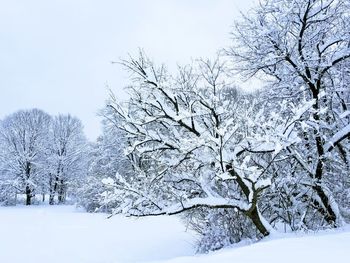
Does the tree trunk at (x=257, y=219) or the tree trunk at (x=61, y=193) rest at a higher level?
the tree trunk at (x=61, y=193)

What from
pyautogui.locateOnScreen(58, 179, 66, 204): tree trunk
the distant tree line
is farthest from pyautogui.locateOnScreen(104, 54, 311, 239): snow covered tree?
pyautogui.locateOnScreen(58, 179, 66, 204): tree trunk

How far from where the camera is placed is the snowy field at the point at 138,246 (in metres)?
4.53

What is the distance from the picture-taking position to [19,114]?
42.0 meters

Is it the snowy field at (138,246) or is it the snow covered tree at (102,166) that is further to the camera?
the snow covered tree at (102,166)

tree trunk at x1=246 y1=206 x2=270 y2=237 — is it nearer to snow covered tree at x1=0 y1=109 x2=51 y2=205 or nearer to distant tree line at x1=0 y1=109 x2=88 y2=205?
distant tree line at x1=0 y1=109 x2=88 y2=205

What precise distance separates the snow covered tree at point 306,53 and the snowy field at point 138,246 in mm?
1807

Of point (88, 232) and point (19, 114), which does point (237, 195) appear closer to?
point (88, 232)

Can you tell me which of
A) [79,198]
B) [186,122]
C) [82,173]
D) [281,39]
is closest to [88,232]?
[186,122]

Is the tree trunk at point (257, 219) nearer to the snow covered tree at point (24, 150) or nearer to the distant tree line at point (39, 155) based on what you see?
the distant tree line at point (39, 155)

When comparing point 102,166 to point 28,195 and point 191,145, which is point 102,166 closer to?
point 28,195

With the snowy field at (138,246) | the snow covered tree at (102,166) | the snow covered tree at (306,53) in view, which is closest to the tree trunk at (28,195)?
the snow covered tree at (102,166)

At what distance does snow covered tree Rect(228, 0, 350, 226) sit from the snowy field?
5.93 feet

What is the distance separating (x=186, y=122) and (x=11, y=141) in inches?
1423

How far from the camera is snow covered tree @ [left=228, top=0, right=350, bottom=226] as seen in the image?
7719 mm
